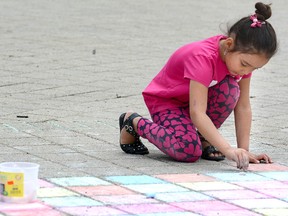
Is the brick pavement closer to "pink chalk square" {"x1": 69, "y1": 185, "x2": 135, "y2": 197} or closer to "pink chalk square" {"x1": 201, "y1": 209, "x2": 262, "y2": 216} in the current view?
"pink chalk square" {"x1": 69, "y1": 185, "x2": 135, "y2": 197}

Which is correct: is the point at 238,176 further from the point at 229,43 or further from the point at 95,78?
the point at 95,78

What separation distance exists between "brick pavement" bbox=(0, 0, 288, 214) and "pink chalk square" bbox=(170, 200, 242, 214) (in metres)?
0.61

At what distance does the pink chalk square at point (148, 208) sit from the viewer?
433cm

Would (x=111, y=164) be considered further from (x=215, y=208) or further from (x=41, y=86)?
(x=41, y=86)

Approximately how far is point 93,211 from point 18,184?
1.18 feet

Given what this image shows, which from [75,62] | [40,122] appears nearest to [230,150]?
[40,122]

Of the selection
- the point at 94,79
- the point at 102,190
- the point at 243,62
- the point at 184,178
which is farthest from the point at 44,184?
the point at 94,79

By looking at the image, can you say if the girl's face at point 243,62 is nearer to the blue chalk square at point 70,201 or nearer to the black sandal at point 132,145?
the black sandal at point 132,145

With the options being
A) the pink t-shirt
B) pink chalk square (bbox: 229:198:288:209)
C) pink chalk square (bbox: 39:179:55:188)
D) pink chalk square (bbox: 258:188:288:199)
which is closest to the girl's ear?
the pink t-shirt

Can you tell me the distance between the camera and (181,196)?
462cm

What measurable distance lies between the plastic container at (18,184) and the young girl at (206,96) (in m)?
1.24

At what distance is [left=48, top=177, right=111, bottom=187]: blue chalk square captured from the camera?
4.77m

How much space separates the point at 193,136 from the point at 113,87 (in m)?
2.57

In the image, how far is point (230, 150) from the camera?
5.12 m
